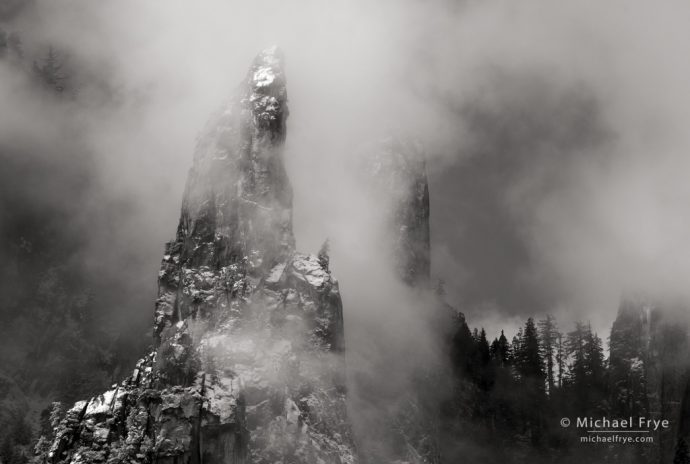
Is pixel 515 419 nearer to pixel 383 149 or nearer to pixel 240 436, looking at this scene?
pixel 383 149

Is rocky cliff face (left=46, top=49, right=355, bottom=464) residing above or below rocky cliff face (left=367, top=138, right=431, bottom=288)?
below

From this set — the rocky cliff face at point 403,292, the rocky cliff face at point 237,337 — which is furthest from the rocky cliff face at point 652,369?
the rocky cliff face at point 237,337

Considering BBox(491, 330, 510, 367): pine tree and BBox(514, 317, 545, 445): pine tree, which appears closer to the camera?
BBox(514, 317, 545, 445): pine tree

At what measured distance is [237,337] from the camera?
382 ft

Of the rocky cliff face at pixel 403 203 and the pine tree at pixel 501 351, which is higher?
the rocky cliff face at pixel 403 203

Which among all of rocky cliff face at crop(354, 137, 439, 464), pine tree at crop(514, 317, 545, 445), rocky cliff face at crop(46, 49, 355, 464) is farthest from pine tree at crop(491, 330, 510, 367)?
rocky cliff face at crop(46, 49, 355, 464)

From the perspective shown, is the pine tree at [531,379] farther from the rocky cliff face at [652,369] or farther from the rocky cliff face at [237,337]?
the rocky cliff face at [237,337]

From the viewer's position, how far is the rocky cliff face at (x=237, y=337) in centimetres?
10419

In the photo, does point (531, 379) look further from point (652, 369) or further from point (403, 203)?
point (403, 203)

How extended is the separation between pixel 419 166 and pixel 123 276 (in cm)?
5754

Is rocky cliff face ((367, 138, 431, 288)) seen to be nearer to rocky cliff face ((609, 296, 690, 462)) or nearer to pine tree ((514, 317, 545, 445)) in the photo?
pine tree ((514, 317, 545, 445))

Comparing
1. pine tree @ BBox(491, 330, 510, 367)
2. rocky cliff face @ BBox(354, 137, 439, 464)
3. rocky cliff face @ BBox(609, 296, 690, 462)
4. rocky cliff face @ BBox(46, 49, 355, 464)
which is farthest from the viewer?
pine tree @ BBox(491, 330, 510, 367)

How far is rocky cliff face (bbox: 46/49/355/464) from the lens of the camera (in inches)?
4102

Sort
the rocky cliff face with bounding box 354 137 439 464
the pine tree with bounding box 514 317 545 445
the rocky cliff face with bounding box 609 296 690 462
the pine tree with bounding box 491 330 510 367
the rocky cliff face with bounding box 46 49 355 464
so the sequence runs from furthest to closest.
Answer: the pine tree with bounding box 491 330 510 367, the pine tree with bounding box 514 317 545 445, the rocky cliff face with bounding box 354 137 439 464, the rocky cliff face with bounding box 609 296 690 462, the rocky cliff face with bounding box 46 49 355 464
